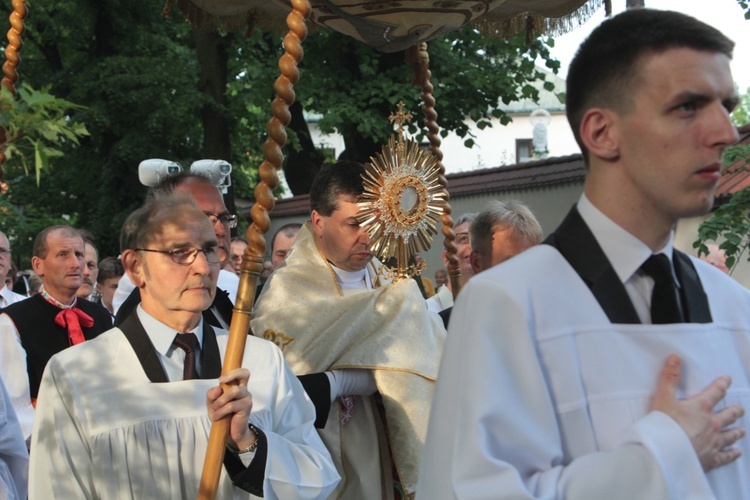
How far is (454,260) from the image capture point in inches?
200

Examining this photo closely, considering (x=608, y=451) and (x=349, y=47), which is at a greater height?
(x=349, y=47)

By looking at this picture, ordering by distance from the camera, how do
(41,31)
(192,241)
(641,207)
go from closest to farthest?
(641,207), (192,241), (41,31)

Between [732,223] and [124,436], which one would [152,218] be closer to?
[124,436]

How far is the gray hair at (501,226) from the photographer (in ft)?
15.5

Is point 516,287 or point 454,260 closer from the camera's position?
point 516,287

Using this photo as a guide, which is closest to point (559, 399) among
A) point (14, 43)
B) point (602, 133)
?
point (602, 133)

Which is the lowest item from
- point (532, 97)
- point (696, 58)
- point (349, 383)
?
point (349, 383)

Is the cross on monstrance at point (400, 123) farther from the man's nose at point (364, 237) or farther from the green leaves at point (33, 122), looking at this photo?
the green leaves at point (33, 122)

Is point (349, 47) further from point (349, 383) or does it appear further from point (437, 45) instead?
point (349, 383)

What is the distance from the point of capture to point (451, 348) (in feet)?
6.64

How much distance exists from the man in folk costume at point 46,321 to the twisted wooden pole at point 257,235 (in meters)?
2.54

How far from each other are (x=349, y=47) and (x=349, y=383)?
9718mm

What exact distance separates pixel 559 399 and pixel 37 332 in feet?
15.3

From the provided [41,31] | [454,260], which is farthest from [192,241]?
[41,31]
